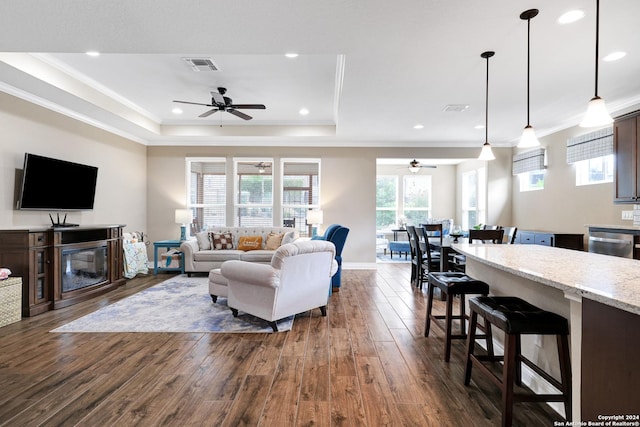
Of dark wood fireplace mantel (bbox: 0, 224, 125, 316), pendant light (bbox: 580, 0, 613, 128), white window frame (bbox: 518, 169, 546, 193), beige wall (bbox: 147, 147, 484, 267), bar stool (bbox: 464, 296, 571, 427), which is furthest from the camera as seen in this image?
beige wall (bbox: 147, 147, 484, 267)

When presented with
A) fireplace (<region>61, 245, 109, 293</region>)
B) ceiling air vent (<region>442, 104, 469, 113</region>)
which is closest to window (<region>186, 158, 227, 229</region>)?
fireplace (<region>61, 245, 109, 293</region>)

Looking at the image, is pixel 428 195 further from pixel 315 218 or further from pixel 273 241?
pixel 273 241

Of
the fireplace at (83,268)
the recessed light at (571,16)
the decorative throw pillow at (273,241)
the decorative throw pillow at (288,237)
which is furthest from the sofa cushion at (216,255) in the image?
the recessed light at (571,16)

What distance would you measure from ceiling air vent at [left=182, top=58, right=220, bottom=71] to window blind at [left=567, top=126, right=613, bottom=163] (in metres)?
5.26

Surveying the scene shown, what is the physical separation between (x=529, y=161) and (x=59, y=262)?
25.2 ft

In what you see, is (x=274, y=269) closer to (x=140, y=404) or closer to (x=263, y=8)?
(x=140, y=404)

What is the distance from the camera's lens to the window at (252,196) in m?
6.75

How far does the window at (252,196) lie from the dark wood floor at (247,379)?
382 cm

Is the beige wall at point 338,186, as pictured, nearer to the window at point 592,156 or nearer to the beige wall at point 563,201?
the beige wall at point 563,201

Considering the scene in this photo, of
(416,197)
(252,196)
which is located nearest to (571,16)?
(252,196)

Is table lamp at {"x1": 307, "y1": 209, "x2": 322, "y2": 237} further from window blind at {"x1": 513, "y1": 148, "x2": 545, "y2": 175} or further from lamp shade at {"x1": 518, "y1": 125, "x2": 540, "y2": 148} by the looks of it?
window blind at {"x1": 513, "y1": 148, "x2": 545, "y2": 175}

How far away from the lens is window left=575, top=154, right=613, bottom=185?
4.35m

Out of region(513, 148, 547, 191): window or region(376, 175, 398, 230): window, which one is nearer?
region(513, 148, 547, 191): window

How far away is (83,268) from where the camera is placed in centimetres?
422
